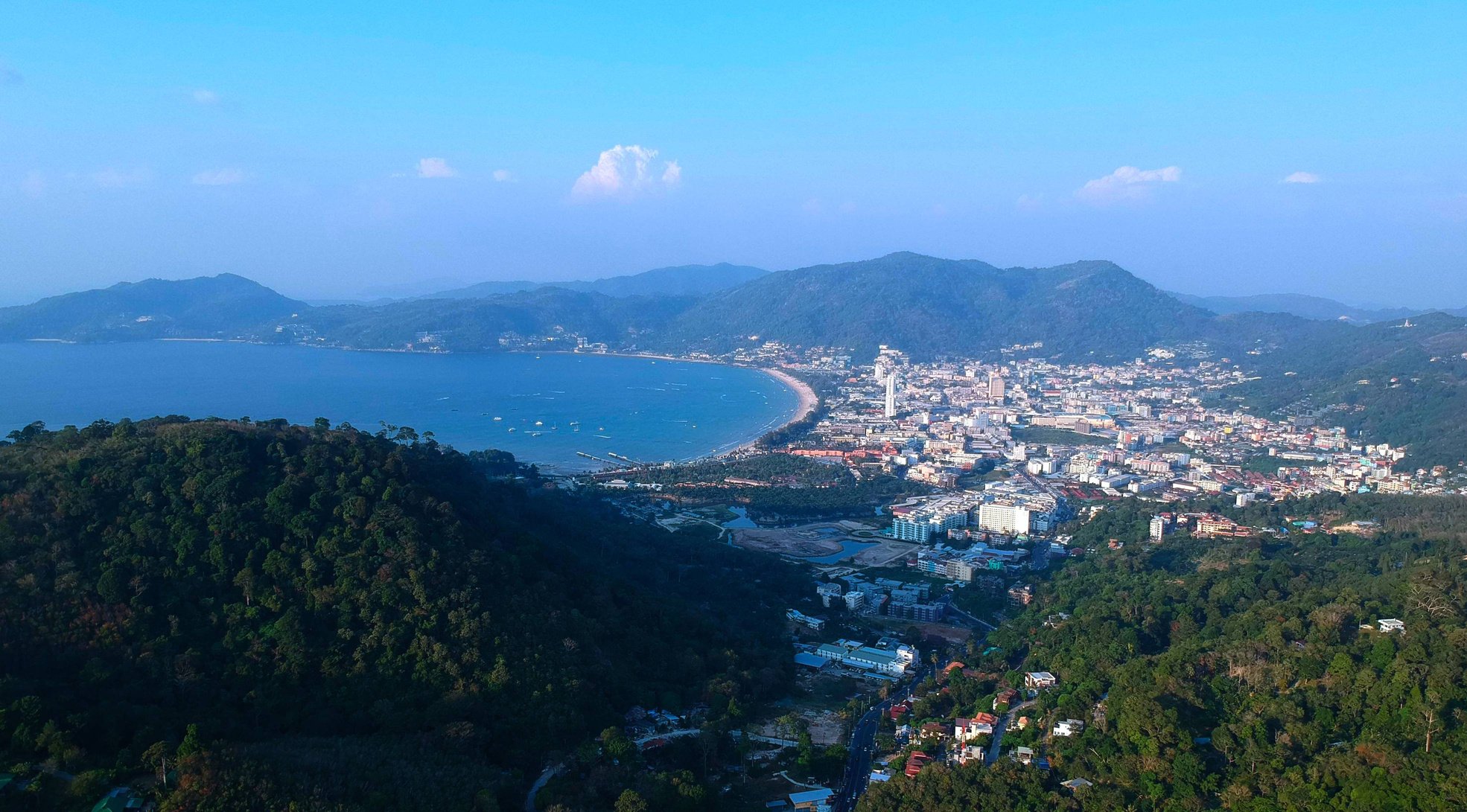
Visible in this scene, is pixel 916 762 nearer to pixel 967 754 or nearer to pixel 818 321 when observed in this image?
pixel 967 754

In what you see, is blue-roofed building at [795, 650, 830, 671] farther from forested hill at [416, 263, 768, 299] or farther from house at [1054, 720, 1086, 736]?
forested hill at [416, 263, 768, 299]

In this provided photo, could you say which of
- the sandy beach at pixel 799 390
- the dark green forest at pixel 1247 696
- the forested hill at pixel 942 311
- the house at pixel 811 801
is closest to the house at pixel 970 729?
the dark green forest at pixel 1247 696

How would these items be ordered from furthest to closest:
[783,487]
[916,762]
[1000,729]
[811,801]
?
1. [783,487]
2. [1000,729]
3. [916,762]
4. [811,801]

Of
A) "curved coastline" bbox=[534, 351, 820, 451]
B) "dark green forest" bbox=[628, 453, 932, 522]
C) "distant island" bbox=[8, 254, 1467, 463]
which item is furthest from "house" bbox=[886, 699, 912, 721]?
"distant island" bbox=[8, 254, 1467, 463]

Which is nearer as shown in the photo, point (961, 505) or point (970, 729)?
point (970, 729)

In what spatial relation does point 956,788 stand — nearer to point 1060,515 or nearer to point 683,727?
point 683,727

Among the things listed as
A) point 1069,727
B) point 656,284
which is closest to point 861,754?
point 1069,727
